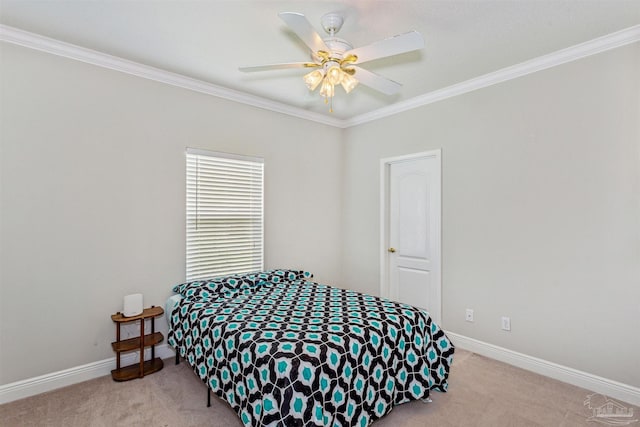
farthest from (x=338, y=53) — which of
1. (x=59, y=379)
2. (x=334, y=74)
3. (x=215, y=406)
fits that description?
(x=59, y=379)

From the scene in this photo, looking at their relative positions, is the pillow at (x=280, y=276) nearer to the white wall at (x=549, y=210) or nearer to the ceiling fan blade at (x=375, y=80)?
the white wall at (x=549, y=210)

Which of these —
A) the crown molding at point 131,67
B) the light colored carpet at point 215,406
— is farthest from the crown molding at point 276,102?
the light colored carpet at point 215,406

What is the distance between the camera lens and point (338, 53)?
2129mm

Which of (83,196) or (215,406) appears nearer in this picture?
(215,406)

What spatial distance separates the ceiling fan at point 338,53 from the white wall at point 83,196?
135 cm

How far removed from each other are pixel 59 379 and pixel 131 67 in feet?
8.52

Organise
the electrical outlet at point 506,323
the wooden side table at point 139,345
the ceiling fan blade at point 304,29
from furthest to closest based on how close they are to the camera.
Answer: the electrical outlet at point 506,323, the wooden side table at point 139,345, the ceiling fan blade at point 304,29

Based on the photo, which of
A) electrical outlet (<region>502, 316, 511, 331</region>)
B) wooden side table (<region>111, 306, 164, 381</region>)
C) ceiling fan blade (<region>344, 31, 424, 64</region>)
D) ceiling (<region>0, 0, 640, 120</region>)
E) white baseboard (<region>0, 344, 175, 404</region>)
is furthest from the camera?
electrical outlet (<region>502, 316, 511, 331</region>)

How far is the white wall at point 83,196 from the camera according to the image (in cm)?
242

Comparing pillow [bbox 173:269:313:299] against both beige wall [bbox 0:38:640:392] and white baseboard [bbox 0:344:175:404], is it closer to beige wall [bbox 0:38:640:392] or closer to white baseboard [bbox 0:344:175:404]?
beige wall [bbox 0:38:640:392]

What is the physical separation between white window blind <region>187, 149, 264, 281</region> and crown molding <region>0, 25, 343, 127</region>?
2.09 ft

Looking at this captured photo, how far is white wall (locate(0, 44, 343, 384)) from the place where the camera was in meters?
2.42

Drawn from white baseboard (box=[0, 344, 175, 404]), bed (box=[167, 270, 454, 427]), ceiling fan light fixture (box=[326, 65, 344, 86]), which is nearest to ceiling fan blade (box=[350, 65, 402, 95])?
ceiling fan light fixture (box=[326, 65, 344, 86])

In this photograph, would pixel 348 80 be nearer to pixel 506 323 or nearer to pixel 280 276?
pixel 280 276
